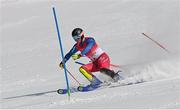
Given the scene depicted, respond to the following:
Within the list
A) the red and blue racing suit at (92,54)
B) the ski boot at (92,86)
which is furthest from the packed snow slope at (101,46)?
the red and blue racing suit at (92,54)

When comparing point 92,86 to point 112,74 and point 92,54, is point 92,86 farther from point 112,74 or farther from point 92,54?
point 92,54

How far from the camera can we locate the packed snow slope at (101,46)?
9.75m

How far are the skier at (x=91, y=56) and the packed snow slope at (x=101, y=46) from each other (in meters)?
0.51

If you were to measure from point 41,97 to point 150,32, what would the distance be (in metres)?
9.07

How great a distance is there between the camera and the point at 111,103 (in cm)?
903

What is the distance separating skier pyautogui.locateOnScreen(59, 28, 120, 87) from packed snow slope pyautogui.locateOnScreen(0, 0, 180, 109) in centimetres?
51

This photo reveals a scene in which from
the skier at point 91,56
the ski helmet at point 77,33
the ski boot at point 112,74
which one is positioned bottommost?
the ski boot at point 112,74

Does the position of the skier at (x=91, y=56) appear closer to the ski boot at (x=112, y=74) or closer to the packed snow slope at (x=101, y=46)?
the ski boot at (x=112, y=74)

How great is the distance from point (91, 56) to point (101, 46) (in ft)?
19.4

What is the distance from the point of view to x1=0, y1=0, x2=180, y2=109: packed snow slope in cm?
975

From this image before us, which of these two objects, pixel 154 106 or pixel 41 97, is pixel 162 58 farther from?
pixel 154 106

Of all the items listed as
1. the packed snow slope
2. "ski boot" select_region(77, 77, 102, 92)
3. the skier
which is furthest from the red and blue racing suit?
the packed snow slope

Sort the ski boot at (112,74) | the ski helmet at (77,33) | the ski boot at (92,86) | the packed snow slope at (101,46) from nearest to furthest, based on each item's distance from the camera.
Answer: the packed snow slope at (101,46) → the ski boot at (92,86) → the ski helmet at (77,33) → the ski boot at (112,74)

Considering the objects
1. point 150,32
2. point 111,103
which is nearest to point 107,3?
point 150,32
